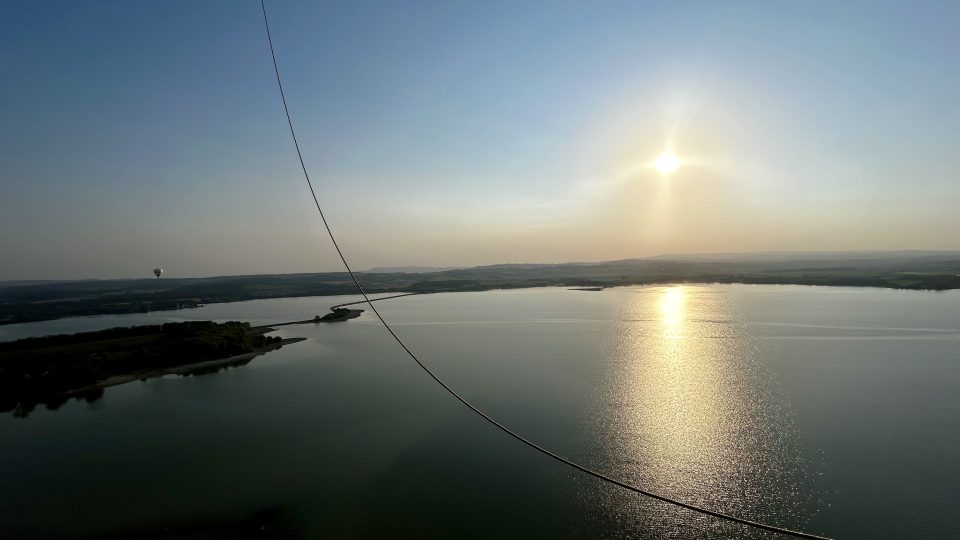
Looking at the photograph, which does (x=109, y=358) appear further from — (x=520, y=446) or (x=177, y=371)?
(x=520, y=446)

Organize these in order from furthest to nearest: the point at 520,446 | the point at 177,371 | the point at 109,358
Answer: the point at 109,358 < the point at 177,371 < the point at 520,446

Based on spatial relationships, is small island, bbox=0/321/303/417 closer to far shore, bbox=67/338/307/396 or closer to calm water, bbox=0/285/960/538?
far shore, bbox=67/338/307/396

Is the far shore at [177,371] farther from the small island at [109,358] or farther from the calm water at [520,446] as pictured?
the calm water at [520,446]

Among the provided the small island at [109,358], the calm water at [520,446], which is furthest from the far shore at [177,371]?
the calm water at [520,446]

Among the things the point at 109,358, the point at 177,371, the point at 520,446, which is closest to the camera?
the point at 520,446

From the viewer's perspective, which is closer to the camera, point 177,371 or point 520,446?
point 520,446

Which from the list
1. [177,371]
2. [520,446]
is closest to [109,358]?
[177,371]

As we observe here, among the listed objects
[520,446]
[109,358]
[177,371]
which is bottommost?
[520,446]
